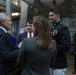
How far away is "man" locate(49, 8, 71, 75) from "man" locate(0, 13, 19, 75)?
802mm

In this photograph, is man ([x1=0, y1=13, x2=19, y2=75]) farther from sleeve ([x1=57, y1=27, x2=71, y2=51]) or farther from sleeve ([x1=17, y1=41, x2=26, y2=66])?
sleeve ([x1=57, y1=27, x2=71, y2=51])

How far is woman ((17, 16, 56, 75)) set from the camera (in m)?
3.23

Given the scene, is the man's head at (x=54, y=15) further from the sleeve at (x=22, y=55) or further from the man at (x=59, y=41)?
the sleeve at (x=22, y=55)

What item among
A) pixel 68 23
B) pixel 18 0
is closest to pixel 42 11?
pixel 68 23

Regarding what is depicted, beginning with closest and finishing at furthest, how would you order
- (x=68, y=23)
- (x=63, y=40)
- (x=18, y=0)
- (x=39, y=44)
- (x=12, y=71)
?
(x=39, y=44)
(x=12, y=71)
(x=63, y=40)
(x=68, y=23)
(x=18, y=0)

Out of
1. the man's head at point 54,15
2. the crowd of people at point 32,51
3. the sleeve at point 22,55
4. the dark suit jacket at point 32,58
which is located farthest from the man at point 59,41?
the sleeve at point 22,55

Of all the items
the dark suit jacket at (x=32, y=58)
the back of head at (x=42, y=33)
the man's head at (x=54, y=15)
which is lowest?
the dark suit jacket at (x=32, y=58)

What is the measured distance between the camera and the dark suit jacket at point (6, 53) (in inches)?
136

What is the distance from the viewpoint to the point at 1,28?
3680 mm

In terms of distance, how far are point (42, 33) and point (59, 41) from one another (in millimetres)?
999

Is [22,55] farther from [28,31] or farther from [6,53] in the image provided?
[28,31]

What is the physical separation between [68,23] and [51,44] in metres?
11.9

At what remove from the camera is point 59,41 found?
419 centimetres

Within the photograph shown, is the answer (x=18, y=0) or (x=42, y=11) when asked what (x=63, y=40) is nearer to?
(x=42, y=11)
